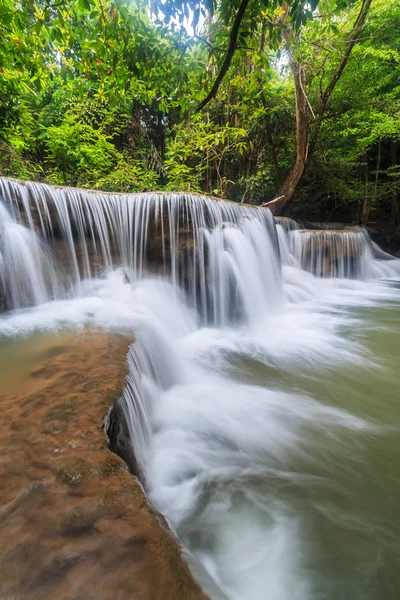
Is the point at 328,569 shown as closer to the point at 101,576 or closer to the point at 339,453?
the point at 339,453

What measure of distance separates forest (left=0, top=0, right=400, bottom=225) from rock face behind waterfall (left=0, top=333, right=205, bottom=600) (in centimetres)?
250

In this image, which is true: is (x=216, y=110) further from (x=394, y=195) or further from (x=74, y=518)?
(x=74, y=518)

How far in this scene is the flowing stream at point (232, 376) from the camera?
5.62ft

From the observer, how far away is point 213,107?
1107 centimetres

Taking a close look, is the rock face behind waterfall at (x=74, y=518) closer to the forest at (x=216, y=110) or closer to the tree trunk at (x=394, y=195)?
the forest at (x=216, y=110)

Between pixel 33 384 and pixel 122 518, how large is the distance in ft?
4.40

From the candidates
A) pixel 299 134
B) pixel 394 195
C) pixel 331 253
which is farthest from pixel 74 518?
pixel 394 195

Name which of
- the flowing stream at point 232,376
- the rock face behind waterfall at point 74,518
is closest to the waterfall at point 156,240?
the flowing stream at point 232,376

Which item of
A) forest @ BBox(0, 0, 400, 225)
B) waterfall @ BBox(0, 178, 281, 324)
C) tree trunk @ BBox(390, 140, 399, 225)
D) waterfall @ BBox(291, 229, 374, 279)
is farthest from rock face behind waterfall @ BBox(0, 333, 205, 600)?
tree trunk @ BBox(390, 140, 399, 225)

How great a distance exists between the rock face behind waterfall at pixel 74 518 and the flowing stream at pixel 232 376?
376mm

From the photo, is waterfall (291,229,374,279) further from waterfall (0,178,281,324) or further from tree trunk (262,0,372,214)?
waterfall (0,178,281,324)

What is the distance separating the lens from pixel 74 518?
3.50 feet

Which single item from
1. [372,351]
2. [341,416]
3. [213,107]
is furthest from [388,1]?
[341,416]

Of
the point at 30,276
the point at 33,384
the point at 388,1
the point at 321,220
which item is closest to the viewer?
the point at 33,384
